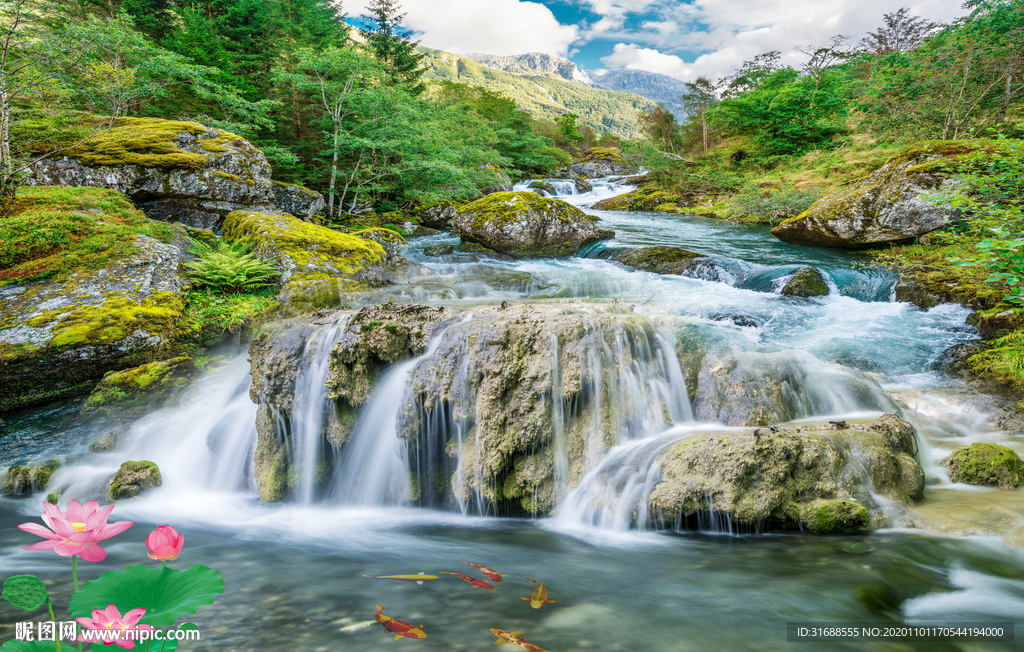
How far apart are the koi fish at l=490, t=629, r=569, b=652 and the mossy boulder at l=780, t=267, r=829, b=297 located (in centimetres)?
934

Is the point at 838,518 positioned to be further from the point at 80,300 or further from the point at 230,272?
the point at 80,300

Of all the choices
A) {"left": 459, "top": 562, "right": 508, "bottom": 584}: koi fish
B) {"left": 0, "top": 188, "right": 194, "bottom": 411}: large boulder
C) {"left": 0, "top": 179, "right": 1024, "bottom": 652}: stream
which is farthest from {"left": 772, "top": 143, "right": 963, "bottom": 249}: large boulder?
{"left": 0, "top": 188, "right": 194, "bottom": 411}: large boulder

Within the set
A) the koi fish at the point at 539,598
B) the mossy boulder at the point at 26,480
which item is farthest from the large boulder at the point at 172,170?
the koi fish at the point at 539,598

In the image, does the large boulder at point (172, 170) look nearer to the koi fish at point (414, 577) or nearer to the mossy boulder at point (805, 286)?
the koi fish at point (414, 577)

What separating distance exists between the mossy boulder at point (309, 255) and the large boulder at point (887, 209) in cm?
1169

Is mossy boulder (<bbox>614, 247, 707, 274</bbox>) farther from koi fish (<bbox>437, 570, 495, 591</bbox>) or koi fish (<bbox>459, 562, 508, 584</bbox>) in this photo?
koi fish (<bbox>437, 570, 495, 591</bbox>)

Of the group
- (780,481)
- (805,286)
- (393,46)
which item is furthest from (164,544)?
(393,46)

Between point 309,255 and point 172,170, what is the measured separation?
4.62 meters

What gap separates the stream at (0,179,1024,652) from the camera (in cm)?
223

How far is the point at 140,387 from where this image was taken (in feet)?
20.2

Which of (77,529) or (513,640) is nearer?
(77,529)

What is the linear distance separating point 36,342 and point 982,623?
9656mm

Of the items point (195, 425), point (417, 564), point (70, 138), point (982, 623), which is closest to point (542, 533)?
point (417, 564)

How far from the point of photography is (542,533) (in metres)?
3.90
